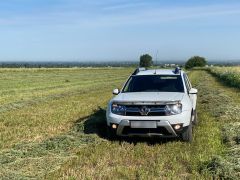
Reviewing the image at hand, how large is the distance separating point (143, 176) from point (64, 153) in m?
2.49

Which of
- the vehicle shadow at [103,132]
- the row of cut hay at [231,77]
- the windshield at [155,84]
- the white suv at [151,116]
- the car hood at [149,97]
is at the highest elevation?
the windshield at [155,84]

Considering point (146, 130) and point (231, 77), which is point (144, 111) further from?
point (231, 77)

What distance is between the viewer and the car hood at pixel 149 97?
10.1 meters

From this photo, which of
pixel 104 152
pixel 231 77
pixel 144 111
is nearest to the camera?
pixel 104 152

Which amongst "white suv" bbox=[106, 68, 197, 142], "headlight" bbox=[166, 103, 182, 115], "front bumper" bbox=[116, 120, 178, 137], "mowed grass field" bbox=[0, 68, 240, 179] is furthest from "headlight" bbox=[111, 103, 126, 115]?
"headlight" bbox=[166, 103, 182, 115]

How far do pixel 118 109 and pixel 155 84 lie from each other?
1.92m

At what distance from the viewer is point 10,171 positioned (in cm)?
753

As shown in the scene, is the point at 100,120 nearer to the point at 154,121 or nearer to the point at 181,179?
the point at 154,121

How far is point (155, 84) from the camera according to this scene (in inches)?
461

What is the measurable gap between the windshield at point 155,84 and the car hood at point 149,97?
19.6 inches

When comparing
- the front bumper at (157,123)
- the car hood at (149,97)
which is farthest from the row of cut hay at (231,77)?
the front bumper at (157,123)

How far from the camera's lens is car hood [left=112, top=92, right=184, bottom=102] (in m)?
10.1

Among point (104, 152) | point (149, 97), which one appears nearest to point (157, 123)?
point (149, 97)

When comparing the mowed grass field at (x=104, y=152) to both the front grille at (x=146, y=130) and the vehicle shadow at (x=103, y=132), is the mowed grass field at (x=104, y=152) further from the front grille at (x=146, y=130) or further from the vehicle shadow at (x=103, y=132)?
the front grille at (x=146, y=130)
